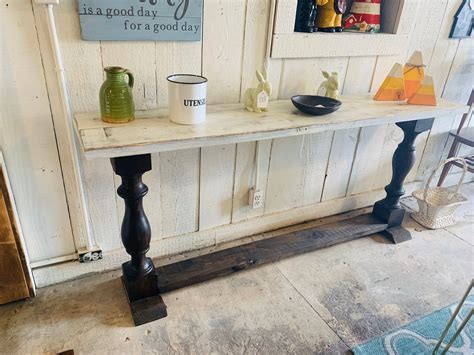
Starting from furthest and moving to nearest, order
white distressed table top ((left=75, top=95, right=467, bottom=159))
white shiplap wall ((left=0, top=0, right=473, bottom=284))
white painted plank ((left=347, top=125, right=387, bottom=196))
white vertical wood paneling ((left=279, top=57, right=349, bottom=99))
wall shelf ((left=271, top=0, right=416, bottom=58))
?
white painted plank ((left=347, top=125, right=387, bottom=196))
white vertical wood paneling ((left=279, top=57, right=349, bottom=99))
wall shelf ((left=271, top=0, right=416, bottom=58))
white shiplap wall ((left=0, top=0, right=473, bottom=284))
white distressed table top ((left=75, top=95, right=467, bottom=159))

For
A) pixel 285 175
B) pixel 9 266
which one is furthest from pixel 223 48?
pixel 9 266

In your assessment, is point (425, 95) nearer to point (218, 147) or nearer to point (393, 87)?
point (393, 87)

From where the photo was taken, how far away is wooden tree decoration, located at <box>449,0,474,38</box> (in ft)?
5.95

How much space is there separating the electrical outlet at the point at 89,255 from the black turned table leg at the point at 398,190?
55.8 inches

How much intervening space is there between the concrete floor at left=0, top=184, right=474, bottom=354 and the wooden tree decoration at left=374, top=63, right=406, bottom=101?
0.75 m

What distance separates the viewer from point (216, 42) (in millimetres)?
1379

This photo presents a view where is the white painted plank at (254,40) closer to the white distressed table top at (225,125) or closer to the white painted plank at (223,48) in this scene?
the white painted plank at (223,48)

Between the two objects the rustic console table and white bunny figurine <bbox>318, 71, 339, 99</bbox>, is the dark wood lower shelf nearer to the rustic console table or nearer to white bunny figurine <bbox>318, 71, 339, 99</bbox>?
the rustic console table

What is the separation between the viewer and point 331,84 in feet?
5.03

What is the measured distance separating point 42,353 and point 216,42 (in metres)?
1.25

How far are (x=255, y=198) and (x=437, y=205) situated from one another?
1.06m

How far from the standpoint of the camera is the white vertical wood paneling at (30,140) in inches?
43.5

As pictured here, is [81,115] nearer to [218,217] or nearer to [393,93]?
[218,217]

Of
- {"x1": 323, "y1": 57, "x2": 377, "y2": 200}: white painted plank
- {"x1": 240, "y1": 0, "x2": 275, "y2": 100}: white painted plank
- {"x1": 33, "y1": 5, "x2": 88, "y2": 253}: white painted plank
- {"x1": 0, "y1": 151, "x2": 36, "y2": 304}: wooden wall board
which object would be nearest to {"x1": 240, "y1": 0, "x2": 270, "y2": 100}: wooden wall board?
{"x1": 240, "y1": 0, "x2": 275, "y2": 100}: white painted plank
